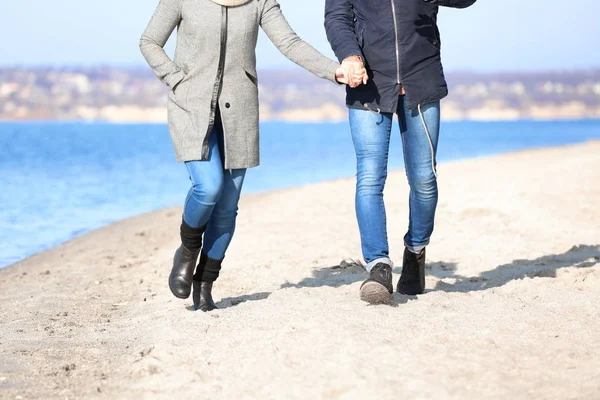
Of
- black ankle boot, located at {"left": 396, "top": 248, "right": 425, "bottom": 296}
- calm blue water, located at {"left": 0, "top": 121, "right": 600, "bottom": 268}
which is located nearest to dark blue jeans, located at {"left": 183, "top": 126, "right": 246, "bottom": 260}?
black ankle boot, located at {"left": 396, "top": 248, "right": 425, "bottom": 296}

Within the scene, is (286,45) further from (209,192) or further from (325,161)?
(325,161)

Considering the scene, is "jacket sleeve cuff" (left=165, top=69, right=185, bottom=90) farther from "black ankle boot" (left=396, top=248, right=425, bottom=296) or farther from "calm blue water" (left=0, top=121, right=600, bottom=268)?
"calm blue water" (left=0, top=121, right=600, bottom=268)

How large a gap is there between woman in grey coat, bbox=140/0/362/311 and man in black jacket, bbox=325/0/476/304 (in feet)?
0.85

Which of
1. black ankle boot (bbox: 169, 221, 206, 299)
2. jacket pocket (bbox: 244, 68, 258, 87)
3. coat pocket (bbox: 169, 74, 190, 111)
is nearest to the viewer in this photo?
coat pocket (bbox: 169, 74, 190, 111)

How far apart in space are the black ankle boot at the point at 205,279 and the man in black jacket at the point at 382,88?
0.95 metres

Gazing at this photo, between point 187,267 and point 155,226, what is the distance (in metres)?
7.48

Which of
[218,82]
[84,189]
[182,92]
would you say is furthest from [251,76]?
[84,189]

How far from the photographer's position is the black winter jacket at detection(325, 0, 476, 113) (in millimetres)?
5223

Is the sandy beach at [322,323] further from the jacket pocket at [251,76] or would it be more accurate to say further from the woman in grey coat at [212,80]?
the jacket pocket at [251,76]

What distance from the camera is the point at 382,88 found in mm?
5250

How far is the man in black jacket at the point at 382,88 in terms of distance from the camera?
523cm

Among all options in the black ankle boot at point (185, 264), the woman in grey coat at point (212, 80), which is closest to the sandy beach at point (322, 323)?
the black ankle boot at point (185, 264)

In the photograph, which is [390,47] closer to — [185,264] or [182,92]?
[182,92]

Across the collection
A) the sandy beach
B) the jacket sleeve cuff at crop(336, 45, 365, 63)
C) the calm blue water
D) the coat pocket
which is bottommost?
the calm blue water
